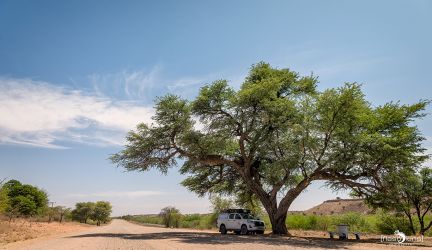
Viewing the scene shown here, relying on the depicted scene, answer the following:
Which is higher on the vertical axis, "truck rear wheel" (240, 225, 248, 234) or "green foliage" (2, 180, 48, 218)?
"green foliage" (2, 180, 48, 218)

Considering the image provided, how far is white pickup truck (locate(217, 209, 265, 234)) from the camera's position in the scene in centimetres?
3212

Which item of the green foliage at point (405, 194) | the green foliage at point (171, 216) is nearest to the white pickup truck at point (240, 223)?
the green foliage at point (405, 194)

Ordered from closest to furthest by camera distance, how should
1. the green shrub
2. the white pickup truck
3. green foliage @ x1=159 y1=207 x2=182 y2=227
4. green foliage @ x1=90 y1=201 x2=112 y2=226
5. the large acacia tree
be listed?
the large acacia tree < the white pickup truck < the green shrub < green foliage @ x1=159 y1=207 x2=182 y2=227 < green foliage @ x1=90 y1=201 x2=112 y2=226

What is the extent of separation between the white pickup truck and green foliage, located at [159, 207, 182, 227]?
30292 mm

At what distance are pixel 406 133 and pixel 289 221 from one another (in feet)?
72.1

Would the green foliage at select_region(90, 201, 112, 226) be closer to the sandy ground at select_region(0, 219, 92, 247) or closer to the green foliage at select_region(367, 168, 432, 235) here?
the sandy ground at select_region(0, 219, 92, 247)

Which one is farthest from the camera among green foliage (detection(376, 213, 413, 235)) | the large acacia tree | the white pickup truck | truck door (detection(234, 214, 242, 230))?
green foliage (detection(376, 213, 413, 235))

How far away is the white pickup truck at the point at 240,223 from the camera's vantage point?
32125 millimetres

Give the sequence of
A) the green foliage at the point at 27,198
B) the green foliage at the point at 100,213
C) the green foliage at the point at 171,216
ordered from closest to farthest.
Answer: the green foliage at the point at 171,216 → the green foliage at the point at 27,198 → the green foliage at the point at 100,213

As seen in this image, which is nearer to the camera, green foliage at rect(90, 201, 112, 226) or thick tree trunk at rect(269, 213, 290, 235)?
thick tree trunk at rect(269, 213, 290, 235)

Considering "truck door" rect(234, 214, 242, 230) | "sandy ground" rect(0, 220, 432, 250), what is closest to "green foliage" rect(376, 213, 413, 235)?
"sandy ground" rect(0, 220, 432, 250)

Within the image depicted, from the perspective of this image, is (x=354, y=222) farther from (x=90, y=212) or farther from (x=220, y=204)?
(x=90, y=212)

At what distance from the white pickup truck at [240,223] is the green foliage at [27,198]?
54.0 m

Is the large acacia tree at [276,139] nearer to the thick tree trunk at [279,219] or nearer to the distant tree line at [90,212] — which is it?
the thick tree trunk at [279,219]
